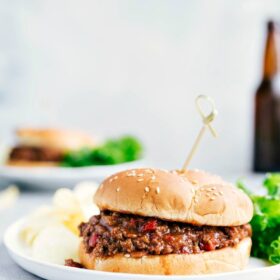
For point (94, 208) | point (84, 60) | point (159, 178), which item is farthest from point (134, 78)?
point (159, 178)

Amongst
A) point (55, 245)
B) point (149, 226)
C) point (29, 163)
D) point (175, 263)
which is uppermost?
point (149, 226)

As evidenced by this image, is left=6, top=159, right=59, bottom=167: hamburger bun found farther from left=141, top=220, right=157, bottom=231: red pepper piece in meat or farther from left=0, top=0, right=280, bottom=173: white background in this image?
left=141, top=220, right=157, bottom=231: red pepper piece in meat

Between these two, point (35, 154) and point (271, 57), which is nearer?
point (35, 154)

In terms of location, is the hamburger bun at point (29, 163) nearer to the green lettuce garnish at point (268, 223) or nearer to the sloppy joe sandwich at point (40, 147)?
the sloppy joe sandwich at point (40, 147)

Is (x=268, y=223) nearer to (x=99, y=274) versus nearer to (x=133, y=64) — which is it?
(x=99, y=274)

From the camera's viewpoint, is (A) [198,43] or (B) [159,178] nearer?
(B) [159,178]

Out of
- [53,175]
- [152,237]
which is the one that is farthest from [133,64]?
[152,237]

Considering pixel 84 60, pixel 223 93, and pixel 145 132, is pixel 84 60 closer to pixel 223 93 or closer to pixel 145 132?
pixel 145 132
